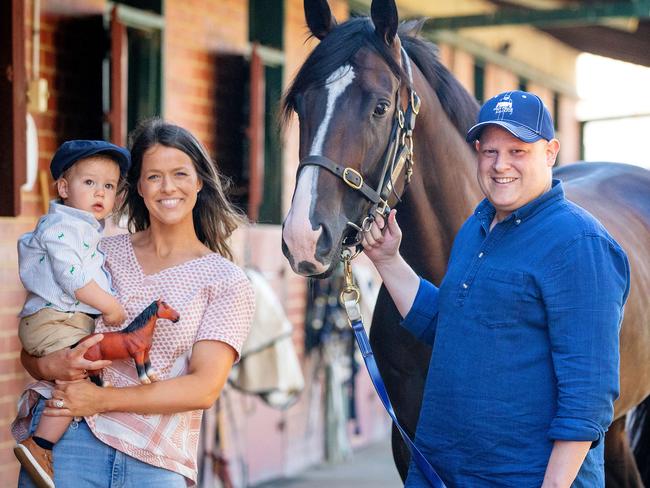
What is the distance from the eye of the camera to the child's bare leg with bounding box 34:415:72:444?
8.41 feet

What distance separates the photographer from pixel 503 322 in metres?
2.31

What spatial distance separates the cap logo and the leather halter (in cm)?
57

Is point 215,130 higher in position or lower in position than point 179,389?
higher

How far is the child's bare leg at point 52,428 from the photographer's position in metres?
2.56

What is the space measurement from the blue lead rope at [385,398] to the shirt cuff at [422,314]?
0.14 meters

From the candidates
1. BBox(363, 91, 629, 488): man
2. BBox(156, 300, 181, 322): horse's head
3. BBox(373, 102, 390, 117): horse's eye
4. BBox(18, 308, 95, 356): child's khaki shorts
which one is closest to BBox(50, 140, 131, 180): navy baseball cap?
BBox(18, 308, 95, 356): child's khaki shorts

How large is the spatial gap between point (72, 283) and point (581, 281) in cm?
130

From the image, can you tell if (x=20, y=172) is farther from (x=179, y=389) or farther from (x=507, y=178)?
(x=507, y=178)

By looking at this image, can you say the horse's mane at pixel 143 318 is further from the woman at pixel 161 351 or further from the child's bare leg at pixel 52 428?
the child's bare leg at pixel 52 428

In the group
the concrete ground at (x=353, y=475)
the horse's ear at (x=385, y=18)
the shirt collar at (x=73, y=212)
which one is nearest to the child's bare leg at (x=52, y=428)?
the shirt collar at (x=73, y=212)

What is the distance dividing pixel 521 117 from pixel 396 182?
0.78 m

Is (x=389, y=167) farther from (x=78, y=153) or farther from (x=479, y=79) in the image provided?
(x=479, y=79)

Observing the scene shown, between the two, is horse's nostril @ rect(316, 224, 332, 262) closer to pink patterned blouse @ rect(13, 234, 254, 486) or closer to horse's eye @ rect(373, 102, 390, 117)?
pink patterned blouse @ rect(13, 234, 254, 486)

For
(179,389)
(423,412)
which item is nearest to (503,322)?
(423,412)
